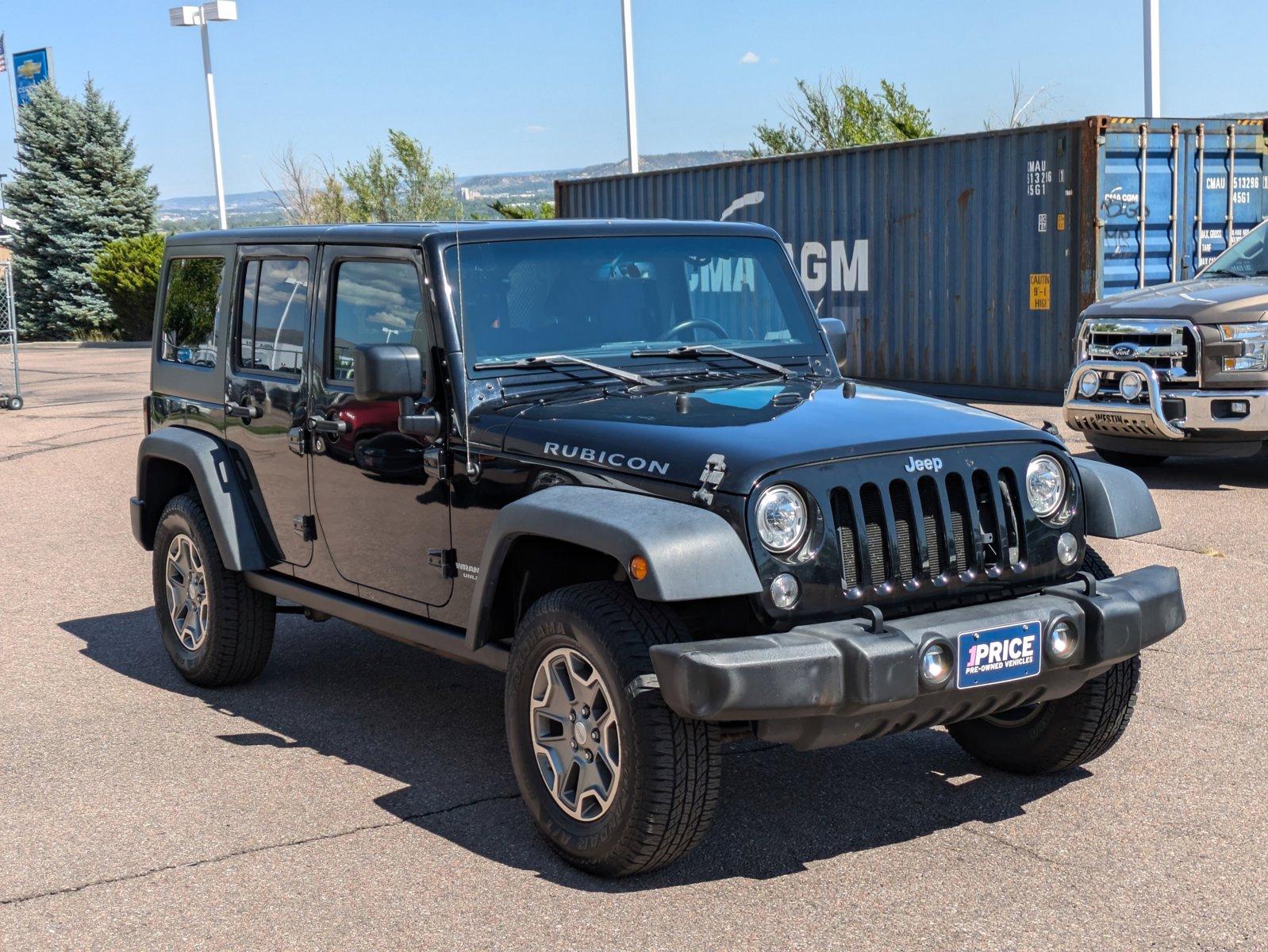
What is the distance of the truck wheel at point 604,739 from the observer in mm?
3895

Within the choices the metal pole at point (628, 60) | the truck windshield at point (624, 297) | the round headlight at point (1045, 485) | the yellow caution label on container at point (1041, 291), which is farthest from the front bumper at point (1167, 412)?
the metal pole at point (628, 60)

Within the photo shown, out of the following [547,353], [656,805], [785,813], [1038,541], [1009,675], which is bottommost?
[785,813]

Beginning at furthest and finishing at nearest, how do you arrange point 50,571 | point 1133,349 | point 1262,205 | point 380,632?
point 1262,205 < point 1133,349 < point 50,571 < point 380,632

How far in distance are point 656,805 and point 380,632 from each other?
1.73m

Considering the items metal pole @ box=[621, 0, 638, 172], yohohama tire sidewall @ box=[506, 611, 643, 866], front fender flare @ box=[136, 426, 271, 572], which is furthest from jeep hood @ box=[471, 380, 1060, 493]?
metal pole @ box=[621, 0, 638, 172]

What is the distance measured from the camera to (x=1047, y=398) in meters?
16.1

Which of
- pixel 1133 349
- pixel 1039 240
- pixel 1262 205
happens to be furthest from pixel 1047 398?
pixel 1133 349

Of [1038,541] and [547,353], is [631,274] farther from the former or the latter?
[1038,541]

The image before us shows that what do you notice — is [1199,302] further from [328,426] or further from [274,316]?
[328,426]

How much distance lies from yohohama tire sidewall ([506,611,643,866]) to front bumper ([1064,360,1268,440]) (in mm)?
7212

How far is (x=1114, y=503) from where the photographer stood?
459 cm

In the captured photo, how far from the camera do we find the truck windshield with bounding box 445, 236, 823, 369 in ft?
16.2

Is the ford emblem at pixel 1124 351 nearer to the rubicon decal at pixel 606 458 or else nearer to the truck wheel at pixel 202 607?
the truck wheel at pixel 202 607

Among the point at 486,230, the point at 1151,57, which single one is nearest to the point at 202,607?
the point at 486,230
